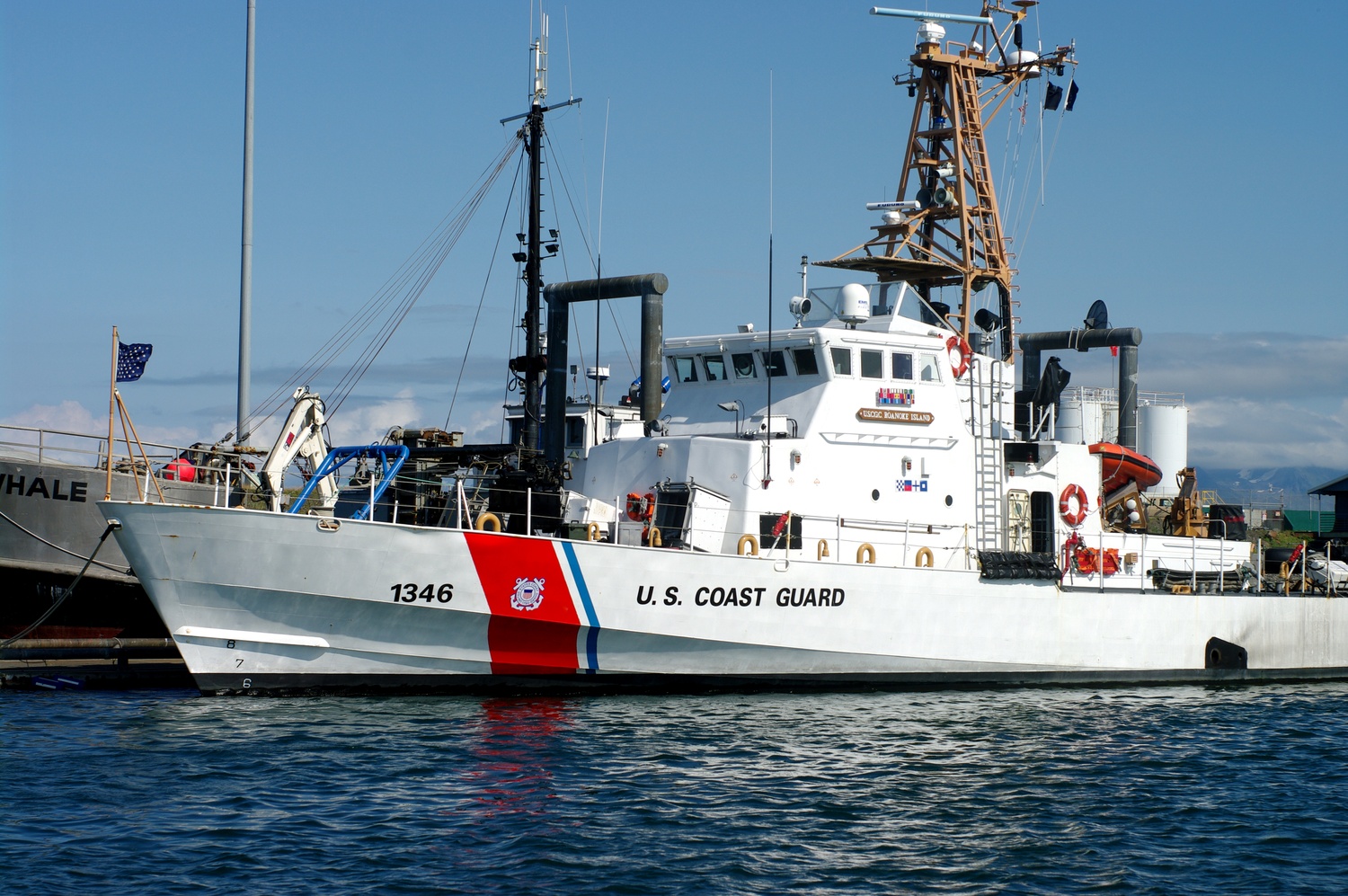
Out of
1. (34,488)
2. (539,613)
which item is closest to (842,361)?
(539,613)

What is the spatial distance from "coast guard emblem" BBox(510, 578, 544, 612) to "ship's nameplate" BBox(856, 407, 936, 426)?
18.3 feet

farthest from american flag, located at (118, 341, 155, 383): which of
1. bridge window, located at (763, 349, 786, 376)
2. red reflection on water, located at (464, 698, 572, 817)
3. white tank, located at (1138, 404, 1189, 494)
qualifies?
white tank, located at (1138, 404, 1189, 494)

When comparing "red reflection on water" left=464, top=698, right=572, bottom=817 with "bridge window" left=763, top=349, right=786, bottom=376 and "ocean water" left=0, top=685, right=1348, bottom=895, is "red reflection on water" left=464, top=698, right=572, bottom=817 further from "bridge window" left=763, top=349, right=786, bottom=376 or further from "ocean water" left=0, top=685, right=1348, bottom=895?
"bridge window" left=763, top=349, right=786, bottom=376

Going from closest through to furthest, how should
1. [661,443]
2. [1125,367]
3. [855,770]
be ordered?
[855,770] < [661,443] < [1125,367]

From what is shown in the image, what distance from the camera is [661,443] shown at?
1936cm

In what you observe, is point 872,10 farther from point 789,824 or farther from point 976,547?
point 789,824

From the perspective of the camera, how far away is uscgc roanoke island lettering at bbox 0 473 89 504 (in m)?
20.5

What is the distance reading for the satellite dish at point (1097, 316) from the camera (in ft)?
88.7

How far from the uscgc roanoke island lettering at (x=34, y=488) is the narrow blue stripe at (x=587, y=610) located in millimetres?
9153

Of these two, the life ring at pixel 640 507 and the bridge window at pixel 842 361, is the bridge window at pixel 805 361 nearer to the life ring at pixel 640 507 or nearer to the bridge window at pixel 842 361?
the bridge window at pixel 842 361

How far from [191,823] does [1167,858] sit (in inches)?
334

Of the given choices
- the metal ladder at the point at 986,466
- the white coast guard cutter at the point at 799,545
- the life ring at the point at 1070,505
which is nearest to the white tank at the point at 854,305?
the white coast guard cutter at the point at 799,545

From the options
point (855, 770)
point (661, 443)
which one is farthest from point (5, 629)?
point (855, 770)

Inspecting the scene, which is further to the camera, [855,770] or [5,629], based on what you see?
[5,629]
